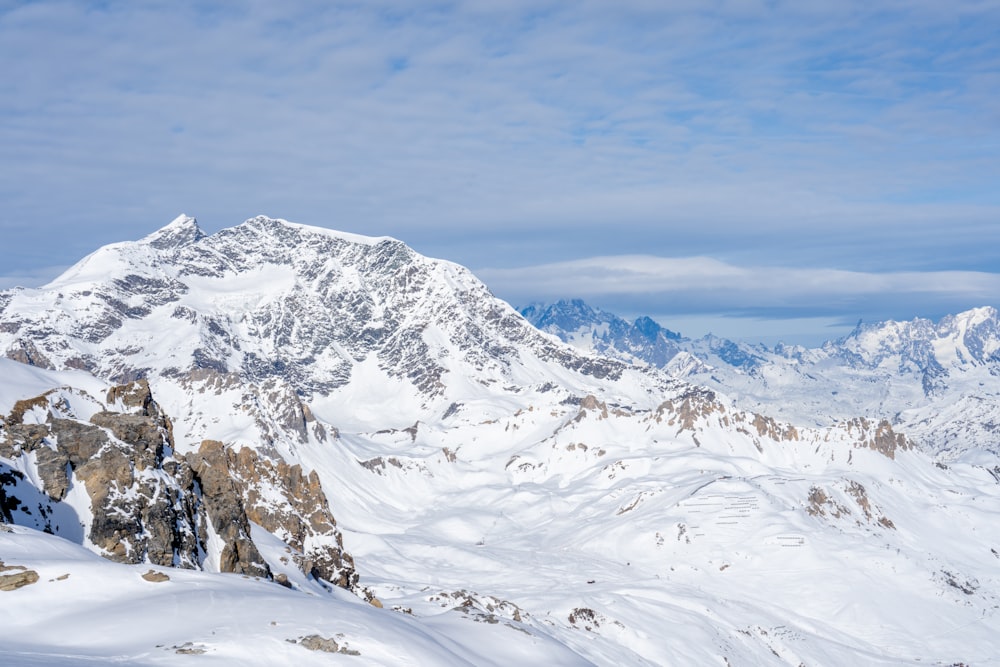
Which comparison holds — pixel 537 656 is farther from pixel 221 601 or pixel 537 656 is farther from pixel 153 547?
pixel 153 547

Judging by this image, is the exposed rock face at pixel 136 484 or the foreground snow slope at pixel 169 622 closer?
the foreground snow slope at pixel 169 622

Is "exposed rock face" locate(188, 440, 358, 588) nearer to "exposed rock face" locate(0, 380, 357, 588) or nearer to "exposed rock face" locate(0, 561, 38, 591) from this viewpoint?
"exposed rock face" locate(0, 380, 357, 588)

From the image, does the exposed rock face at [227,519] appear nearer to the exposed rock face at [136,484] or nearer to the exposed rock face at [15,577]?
the exposed rock face at [136,484]

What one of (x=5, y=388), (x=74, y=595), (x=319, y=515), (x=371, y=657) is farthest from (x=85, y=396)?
(x=319, y=515)

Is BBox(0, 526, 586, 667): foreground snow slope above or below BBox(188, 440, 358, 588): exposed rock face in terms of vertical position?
above

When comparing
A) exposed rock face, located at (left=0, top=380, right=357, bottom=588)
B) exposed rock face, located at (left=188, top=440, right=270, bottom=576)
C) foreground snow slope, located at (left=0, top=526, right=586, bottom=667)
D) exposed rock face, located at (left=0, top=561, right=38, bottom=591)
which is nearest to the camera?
foreground snow slope, located at (left=0, top=526, right=586, bottom=667)

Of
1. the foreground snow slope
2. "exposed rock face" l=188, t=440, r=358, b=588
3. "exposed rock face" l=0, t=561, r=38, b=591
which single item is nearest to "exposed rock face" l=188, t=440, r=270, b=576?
"exposed rock face" l=188, t=440, r=358, b=588

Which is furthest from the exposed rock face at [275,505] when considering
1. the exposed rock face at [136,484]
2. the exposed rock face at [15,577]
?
the exposed rock face at [15,577]

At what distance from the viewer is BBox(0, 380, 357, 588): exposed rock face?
78.9 meters

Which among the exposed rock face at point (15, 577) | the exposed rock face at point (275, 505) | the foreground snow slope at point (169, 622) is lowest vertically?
the exposed rock face at point (275, 505)

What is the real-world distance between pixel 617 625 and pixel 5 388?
13221 cm

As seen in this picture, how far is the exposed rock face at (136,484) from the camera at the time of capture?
7888 centimetres

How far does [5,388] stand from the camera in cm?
10200

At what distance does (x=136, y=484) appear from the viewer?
271 feet
